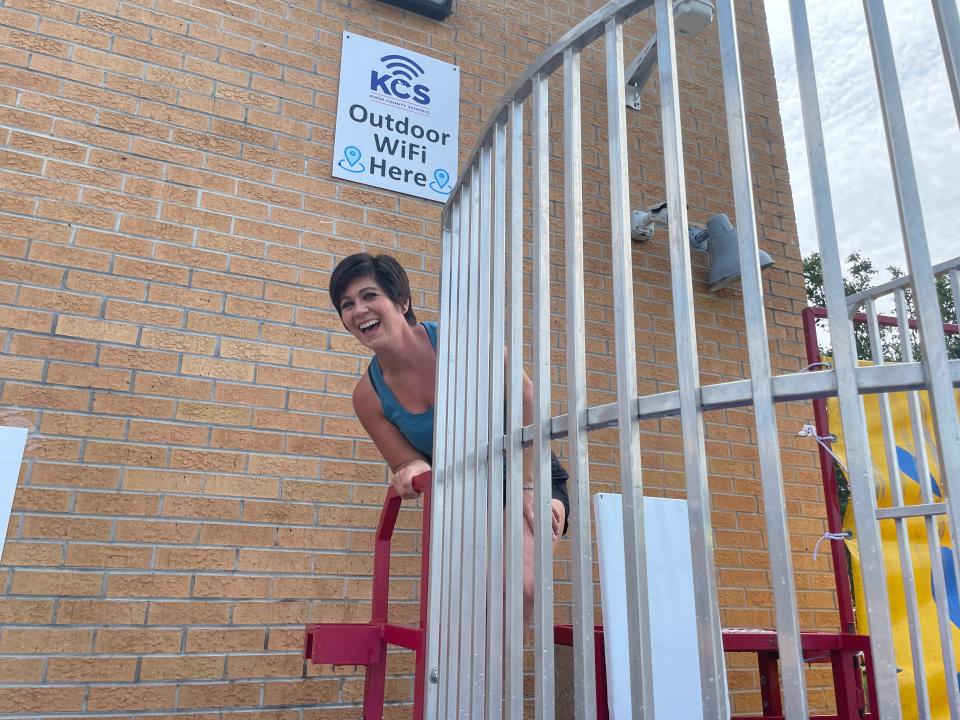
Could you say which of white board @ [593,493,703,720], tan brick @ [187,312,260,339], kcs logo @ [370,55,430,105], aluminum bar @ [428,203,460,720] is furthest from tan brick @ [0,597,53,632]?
kcs logo @ [370,55,430,105]

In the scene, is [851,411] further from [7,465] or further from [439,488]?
[7,465]

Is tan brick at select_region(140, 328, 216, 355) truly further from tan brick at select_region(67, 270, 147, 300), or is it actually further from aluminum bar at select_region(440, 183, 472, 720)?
aluminum bar at select_region(440, 183, 472, 720)

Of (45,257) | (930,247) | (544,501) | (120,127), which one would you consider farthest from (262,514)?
(930,247)

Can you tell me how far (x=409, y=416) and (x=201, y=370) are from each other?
0.80m

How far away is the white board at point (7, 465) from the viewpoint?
6.60 feet

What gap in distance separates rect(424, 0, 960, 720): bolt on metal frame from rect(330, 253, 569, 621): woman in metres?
0.88

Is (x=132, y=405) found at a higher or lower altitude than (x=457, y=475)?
higher

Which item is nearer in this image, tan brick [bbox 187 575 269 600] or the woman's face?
tan brick [bbox 187 575 269 600]

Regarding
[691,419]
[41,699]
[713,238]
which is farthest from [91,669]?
[713,238]

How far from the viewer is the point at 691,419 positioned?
1.01 m

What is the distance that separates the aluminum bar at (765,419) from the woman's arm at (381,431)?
151 centimetres

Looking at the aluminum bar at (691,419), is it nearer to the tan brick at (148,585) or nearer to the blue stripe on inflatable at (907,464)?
the tan brick at (148,585)

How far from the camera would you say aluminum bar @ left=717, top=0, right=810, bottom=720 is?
35.0 inches

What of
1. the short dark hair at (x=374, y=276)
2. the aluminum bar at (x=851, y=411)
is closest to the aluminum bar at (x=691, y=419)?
the aluminum bar at (x=851, y=411)
